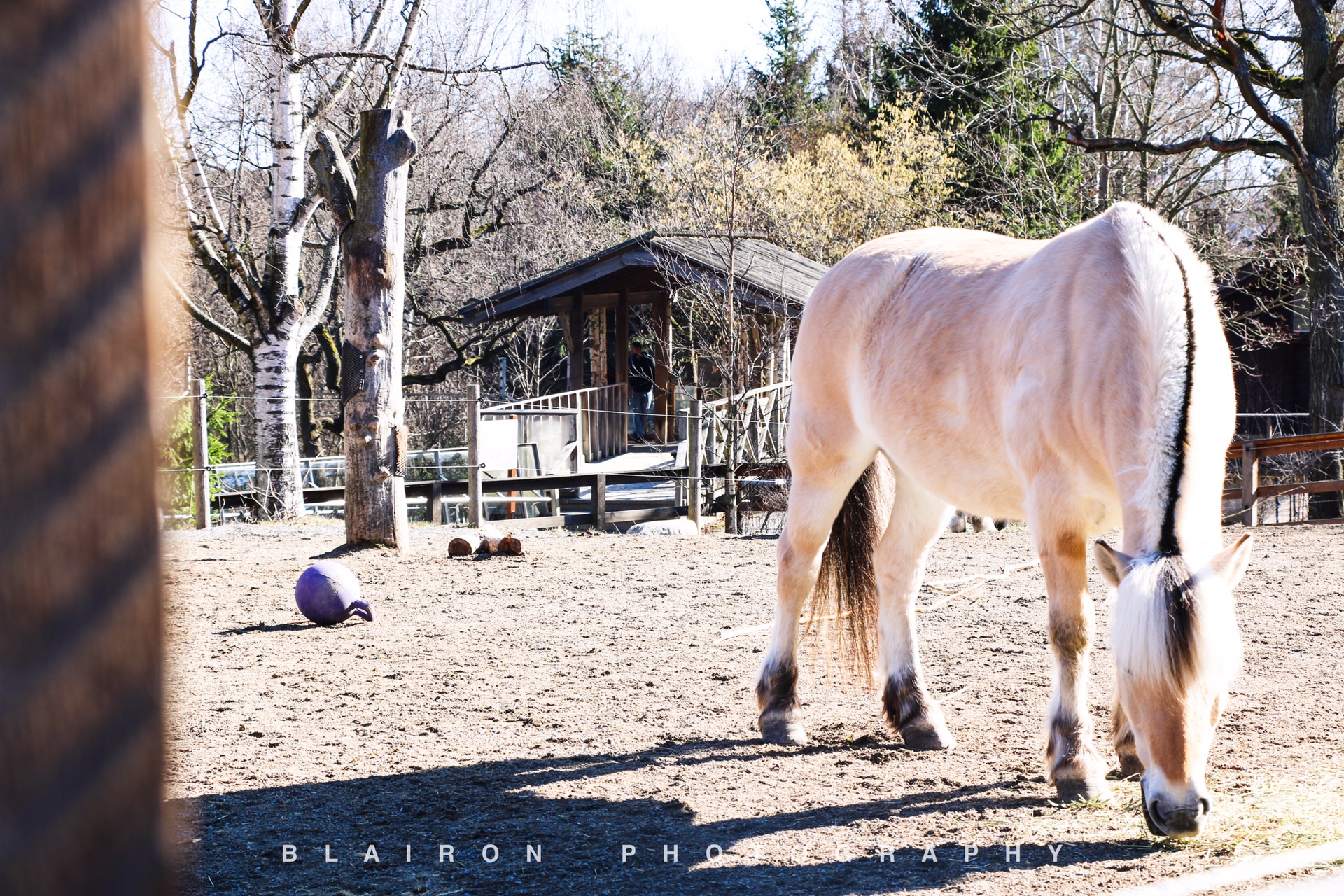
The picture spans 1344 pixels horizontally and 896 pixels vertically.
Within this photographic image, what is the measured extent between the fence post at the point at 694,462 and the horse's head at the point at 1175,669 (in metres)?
9.34

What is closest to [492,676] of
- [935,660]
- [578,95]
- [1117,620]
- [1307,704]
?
[935,660]

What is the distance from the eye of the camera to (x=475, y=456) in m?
11.1

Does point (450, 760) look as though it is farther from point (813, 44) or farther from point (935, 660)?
point (813, 44)

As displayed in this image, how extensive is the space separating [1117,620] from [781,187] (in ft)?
68.5

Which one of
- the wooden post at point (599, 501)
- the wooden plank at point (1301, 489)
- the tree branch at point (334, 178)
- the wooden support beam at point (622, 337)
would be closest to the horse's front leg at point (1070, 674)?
the tree branch at point (334, 178)

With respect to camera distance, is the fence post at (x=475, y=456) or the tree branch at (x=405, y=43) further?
the tree branch at (x=405, y=43)

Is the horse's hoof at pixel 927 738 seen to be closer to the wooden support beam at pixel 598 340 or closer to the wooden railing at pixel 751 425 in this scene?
the wooden railing at pixel 751 425

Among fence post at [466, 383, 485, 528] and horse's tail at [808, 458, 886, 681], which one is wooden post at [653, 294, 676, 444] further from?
horse's tail at [808, 458, 886, 681]

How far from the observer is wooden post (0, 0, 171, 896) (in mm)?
491

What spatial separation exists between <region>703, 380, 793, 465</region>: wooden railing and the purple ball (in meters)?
6.85

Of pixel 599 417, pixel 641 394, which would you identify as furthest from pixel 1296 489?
pixel 641 394

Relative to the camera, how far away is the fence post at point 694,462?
11.9 m

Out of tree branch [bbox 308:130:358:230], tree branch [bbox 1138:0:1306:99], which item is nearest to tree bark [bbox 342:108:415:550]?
tree branch [bbox 308:130:358:230]

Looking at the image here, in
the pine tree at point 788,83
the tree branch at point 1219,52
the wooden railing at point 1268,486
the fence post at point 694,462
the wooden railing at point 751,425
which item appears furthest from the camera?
the pine tree at point 788,83
